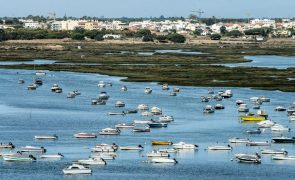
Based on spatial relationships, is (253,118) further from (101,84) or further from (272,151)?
(101,84)

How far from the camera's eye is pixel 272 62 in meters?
158

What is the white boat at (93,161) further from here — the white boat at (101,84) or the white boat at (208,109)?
the white boat at (101,84)

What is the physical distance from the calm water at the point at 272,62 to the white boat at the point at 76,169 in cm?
8622

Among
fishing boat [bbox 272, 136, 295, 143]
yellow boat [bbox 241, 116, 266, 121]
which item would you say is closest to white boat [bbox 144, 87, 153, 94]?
yellow boat [bbox 241, 116, 266, 121]

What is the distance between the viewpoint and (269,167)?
61094 millimetres

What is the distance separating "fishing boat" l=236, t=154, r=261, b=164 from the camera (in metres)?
62.2

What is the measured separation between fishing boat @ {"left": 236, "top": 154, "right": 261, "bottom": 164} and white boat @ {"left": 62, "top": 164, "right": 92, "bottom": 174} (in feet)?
35.0

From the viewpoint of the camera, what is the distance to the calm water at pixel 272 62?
146m

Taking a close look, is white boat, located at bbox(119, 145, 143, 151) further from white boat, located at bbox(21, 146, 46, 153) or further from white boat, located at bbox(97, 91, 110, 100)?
white boat, located at bbox(97, 91, 110, 100)

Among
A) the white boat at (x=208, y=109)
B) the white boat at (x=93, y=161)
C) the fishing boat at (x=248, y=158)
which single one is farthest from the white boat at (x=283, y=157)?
the white boat at (x=208, y=109)

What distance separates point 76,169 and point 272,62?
104365 millimetres

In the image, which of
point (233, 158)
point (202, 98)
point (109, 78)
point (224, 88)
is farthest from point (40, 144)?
point (109, 78)

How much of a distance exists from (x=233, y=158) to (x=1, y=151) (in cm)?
1563

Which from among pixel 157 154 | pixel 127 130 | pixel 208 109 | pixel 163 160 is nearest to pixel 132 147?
pixel 157 154
